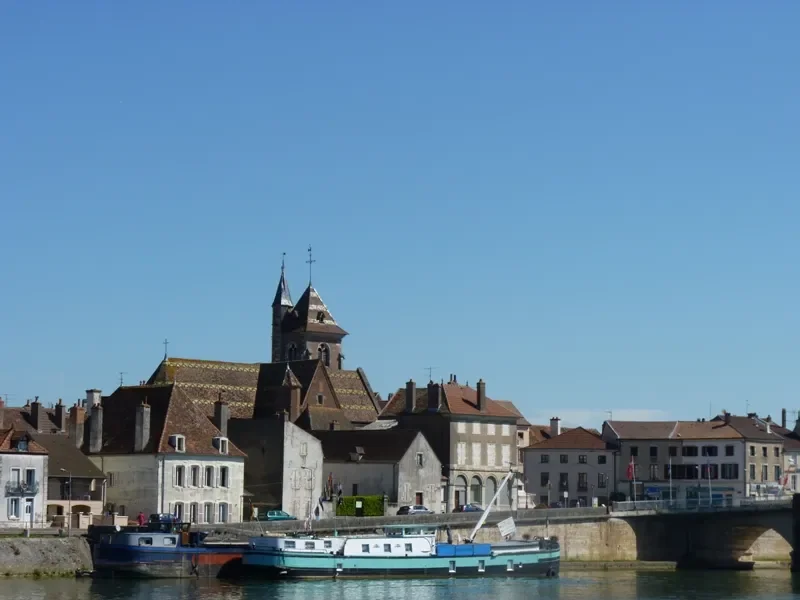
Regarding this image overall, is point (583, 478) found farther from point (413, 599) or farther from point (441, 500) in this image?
point (413, 599)

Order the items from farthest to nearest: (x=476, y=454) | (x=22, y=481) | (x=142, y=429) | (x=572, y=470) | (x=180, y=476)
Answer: (x=572, y=470) → (x=476, y=454) → (x=142, y=429) → (x=180, y=476) → (x=22, y=481)

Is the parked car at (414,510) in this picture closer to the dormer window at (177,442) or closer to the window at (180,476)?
the window at (180,476)

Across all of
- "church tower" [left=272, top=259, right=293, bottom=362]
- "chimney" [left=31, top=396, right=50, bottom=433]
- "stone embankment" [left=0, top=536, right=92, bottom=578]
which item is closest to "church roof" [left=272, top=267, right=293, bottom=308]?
"church tower" [left=272, top=259, right=293, bottom=362]

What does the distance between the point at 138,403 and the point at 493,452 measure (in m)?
33.6

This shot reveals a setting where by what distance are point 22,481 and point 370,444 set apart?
100.0 feet

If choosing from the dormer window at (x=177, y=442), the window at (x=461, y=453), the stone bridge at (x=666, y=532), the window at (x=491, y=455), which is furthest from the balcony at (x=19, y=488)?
the window at (x=491, y=455)

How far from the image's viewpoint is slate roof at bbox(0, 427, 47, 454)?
278ft

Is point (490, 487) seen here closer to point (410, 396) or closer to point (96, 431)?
point (410, 396)

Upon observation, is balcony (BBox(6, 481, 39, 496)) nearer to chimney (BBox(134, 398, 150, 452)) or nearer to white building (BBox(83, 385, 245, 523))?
white building (BBox(83, 385, 245, 523))

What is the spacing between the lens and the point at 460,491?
116000 mm

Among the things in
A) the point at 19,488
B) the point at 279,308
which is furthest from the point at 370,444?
the point at 279,308

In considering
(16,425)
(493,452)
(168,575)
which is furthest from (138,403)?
(493,452)

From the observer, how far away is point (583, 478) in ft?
440

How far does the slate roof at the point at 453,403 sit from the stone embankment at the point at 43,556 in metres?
42.0
